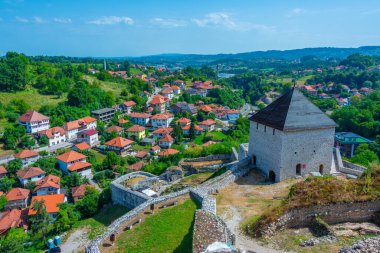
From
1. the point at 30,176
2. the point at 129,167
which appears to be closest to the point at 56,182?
the point at 30,176

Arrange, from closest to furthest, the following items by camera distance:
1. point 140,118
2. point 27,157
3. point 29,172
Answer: point 29,172 → point 27,157 → point 140,118

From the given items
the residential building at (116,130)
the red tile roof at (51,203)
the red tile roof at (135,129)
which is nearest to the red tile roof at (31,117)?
the residential building at (116,130)

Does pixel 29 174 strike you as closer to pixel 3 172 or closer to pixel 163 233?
pixel 3 172

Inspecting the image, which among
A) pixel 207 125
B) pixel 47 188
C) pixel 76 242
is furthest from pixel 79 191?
pixel 207 125

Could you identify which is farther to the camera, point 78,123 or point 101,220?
point 78,123

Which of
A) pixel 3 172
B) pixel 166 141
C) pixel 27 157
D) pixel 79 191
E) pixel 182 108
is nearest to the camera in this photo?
pixel 79 191

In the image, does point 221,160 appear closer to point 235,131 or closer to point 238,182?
point 238,182

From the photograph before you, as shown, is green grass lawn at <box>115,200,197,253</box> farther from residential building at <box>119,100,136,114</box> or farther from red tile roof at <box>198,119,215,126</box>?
residential building at <box>119,100,136,114</box>

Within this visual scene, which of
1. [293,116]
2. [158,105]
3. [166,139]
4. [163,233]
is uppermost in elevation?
[293,116]
